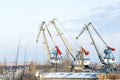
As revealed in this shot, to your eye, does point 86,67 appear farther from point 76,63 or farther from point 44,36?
point 44,36

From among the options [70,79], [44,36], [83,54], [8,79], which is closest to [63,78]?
[70,79]

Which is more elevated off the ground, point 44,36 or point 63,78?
point 44,36

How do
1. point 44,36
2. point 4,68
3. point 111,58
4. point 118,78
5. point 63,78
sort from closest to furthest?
point 4,68 < point 118,78 < point 63,78 < point 111,58 < point 44,36

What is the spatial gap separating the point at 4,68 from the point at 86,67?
4080 centimetres

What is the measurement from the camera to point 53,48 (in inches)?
1876

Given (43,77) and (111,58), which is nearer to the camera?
(43,77)

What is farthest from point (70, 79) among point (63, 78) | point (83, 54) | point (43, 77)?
point (83, 54)

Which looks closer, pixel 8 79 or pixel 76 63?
pixel 8 79

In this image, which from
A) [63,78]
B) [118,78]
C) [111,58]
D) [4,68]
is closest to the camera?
[4,68]

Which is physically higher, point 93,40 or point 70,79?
point 93,40

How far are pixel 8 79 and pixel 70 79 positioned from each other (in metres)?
16.6

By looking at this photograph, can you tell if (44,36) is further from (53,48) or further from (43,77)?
(43,77)

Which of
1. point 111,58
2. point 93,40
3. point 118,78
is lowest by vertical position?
point 118,78

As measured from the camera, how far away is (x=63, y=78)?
23.4 meters
